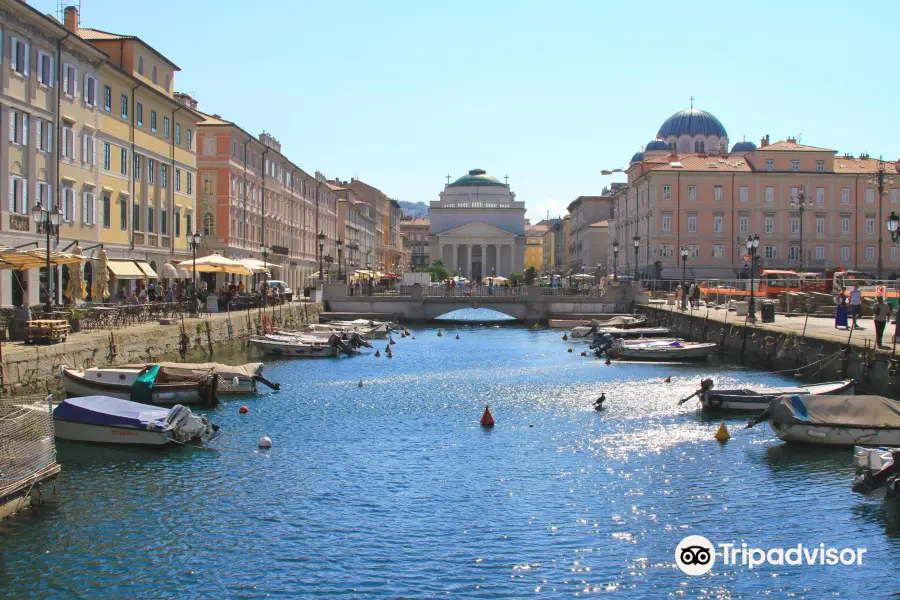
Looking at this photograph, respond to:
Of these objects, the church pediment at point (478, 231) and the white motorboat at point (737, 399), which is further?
the church pediment at point (478, 231)

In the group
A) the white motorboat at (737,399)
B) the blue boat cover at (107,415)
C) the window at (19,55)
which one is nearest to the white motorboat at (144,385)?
the blue boat cover at (107,415)

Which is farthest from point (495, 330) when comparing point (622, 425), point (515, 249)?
point (515, 249)

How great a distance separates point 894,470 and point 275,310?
4939 centimetres

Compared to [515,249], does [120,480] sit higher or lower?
lower

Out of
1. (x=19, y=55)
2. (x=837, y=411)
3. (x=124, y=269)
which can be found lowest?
(x=837, y=411)

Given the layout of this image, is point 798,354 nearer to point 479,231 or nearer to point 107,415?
point 107,415

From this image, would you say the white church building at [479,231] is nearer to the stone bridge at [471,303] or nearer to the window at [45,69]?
the stone bridge at [471,303]

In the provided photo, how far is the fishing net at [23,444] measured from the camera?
675 inches

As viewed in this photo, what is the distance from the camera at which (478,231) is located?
175125mm

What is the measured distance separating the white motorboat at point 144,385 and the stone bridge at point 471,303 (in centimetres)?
4651

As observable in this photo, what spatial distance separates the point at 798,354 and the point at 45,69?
120 feet

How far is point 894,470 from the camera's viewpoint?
61.2 ft

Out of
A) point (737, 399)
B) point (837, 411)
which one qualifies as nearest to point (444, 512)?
point (837, 411)

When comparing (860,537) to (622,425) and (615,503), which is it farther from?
(622,425)
